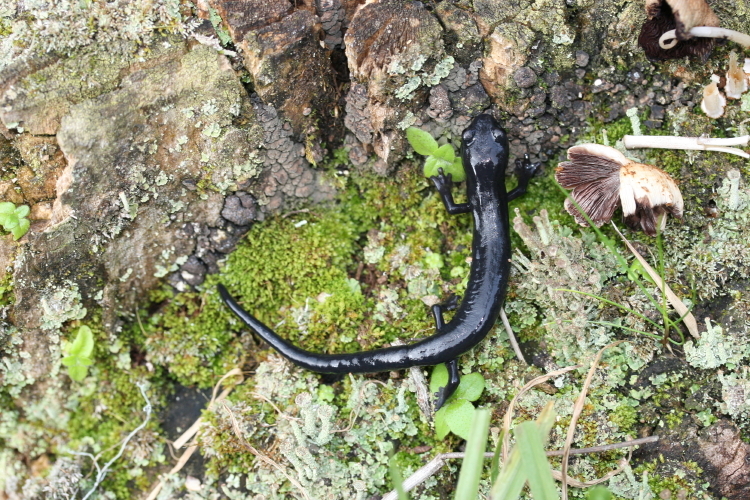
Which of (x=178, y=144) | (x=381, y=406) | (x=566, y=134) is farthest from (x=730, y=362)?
(x=178, y=144)

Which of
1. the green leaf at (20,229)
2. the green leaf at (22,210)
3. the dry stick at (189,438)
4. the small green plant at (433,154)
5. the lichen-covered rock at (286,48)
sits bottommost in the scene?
the dry stick at (189,438)

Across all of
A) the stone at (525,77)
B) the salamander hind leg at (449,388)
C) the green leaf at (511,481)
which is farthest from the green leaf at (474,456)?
the stone at (525,77)

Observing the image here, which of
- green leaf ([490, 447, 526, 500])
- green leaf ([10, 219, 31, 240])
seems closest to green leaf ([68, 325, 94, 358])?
green leaf ([10, 219, 31, 240])

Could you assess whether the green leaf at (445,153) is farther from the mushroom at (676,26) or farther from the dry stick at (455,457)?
the dry stick at (455,457)

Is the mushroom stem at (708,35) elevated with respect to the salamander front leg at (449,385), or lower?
elevated

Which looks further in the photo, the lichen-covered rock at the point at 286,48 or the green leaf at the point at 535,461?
the lichen-covered rock at the point at 286,48

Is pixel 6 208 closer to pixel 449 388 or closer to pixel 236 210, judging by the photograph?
pixel 236 210
